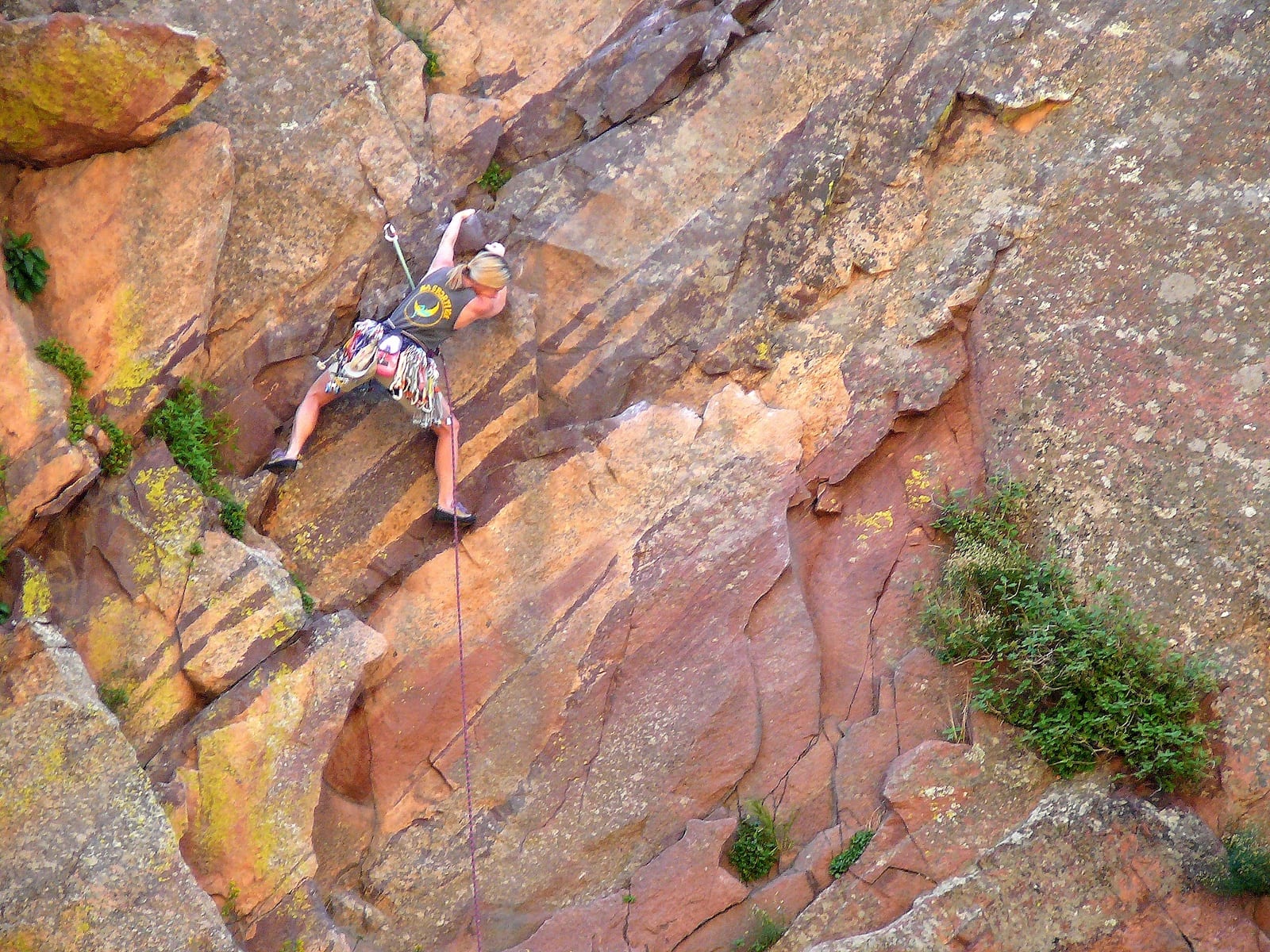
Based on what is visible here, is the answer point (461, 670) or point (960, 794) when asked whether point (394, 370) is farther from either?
point (960, 794)

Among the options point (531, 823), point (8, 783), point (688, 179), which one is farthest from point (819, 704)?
point (8, 783)

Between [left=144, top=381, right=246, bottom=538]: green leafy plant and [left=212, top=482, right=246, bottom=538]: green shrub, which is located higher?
[left=144, top=381, right=246, bottom=538]: green leafy plant

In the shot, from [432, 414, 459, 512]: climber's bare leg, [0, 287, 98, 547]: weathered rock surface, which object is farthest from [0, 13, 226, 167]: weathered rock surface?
[432, 414, 459, 512]: climber's bare leg

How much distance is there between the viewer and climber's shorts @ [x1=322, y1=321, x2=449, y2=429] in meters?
8.52

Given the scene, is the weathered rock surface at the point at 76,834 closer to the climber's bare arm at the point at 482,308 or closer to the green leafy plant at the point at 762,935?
the green leafy plant at the point at 762,935

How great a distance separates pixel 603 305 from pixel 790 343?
1.53 metres

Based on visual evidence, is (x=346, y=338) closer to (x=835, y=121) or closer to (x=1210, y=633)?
(x=835, y=121)

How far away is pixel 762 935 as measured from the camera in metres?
7.88

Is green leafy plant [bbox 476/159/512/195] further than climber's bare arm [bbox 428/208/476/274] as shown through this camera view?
Yes

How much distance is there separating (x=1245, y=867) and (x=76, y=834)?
281 inches

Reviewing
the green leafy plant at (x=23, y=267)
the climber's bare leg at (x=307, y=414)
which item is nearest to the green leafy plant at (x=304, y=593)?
the climber's bare leg at (x=307, y=414)

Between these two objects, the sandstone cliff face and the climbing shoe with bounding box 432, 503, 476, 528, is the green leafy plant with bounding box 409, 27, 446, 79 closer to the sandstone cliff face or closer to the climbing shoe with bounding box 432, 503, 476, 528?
the sandstone cliff face

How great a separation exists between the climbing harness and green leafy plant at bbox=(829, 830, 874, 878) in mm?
2432

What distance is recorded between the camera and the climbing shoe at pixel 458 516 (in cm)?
881
